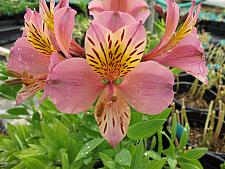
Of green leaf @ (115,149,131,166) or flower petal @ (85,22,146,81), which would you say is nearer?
flower petal @ (85,22,146,81)

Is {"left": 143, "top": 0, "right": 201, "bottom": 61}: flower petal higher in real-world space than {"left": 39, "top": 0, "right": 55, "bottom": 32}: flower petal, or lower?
lower

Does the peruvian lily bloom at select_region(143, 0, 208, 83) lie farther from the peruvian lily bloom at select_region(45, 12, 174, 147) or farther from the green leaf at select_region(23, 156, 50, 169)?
the green leaf at select_region(23, 156, 50, 169)

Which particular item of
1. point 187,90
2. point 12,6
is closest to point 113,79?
point 187,90

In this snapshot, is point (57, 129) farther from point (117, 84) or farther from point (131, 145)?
point (117, 84)

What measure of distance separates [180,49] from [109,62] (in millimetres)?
102

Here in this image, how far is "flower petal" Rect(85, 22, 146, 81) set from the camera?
0.45 metres

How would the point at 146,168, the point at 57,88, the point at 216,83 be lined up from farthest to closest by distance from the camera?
the point at 216,83 < the point at 146,168 < the point at 57,88

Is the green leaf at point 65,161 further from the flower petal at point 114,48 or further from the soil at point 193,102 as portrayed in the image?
the soil at point 193,102

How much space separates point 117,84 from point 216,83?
1.29 meters

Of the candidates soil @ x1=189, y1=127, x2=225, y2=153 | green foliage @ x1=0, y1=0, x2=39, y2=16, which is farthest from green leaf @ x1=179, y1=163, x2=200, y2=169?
green foliage @ x1=0, y1=0, x2=39, y2=16

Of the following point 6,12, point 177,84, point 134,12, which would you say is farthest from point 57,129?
point 6,12

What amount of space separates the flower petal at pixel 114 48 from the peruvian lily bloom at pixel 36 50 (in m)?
0.04

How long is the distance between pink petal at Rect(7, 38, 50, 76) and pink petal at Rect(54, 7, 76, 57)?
0.08m

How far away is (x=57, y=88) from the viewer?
0.46m
